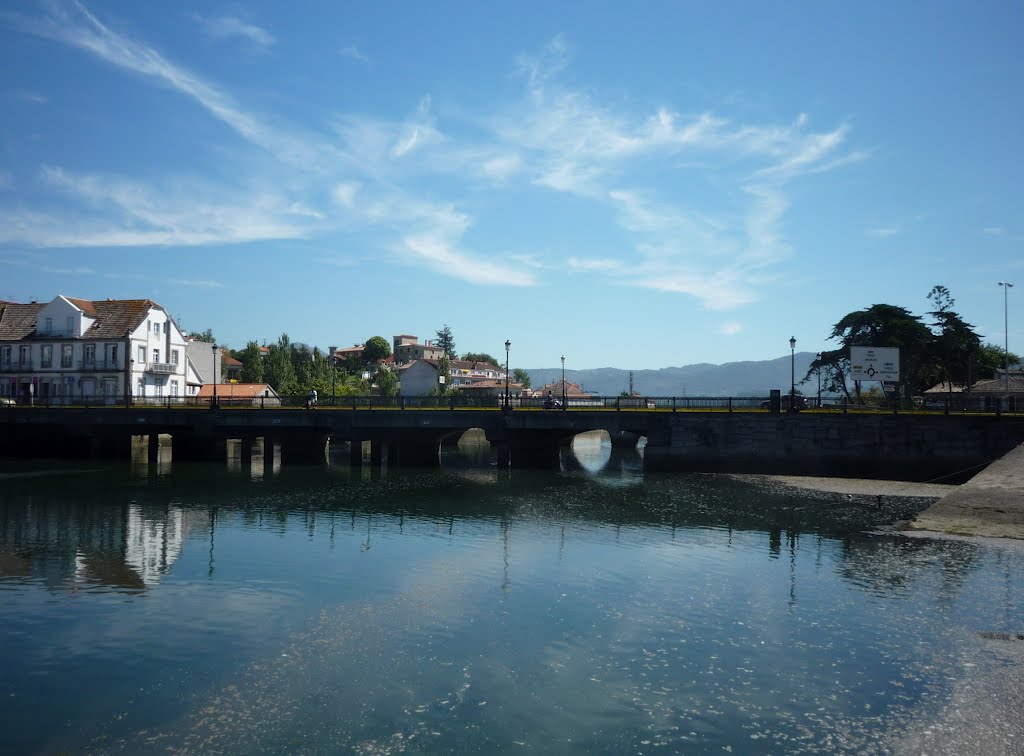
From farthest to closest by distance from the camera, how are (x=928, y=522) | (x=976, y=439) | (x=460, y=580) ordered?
(x=976, y=439) → (x=928, y=522) → (x=460, y=580)

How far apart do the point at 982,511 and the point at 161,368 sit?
82.2 metres

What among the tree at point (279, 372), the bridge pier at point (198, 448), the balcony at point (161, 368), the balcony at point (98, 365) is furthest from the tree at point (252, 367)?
the bridge pier at point (198, 448)

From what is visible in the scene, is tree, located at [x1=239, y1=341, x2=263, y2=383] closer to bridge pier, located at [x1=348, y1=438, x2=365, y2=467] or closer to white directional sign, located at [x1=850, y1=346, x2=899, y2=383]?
bridge pier, located at [x1=348, y1=438, x2=365, y2=467]

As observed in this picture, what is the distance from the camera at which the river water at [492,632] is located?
14.7 meters

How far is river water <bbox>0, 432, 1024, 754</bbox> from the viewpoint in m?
14.7

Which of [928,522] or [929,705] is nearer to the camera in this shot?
[929,705]

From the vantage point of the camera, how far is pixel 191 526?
3719 centimetres

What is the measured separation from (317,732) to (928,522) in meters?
32.7

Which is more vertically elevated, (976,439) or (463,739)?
(976,439)

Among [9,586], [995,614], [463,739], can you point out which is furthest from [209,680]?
[995,614]

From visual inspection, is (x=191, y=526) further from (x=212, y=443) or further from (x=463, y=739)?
(x=212, y=443)

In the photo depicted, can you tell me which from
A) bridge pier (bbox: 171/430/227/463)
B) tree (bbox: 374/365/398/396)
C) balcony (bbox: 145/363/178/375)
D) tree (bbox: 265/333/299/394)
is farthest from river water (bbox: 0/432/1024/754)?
tree (bbox: 374/365/398/396)

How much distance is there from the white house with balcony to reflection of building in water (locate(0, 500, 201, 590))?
3999 cm

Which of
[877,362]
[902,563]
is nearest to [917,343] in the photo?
[877,362]
